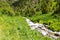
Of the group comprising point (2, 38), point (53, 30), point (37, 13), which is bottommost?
point (37, 13)

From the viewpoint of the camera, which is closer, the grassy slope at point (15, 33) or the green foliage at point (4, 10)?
the grassy slope at point (15, 33)

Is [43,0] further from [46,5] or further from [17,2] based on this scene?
[17,2]

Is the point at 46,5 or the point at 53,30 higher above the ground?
the point at 53,30

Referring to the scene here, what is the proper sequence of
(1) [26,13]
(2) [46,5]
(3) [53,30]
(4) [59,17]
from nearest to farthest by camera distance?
1. (3) [53,30]
2. (4) [59,17]
3. (1) [26,13]
4. (2) [46,5]

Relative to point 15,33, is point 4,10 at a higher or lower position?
lower

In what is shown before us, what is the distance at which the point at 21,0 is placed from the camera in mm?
45188

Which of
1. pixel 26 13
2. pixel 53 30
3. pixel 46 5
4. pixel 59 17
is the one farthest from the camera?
pixel 46 5

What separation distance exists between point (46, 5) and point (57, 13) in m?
9.23

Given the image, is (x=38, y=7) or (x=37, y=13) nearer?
(x=37, y=13)

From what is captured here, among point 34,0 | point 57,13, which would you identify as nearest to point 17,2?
point 34,0

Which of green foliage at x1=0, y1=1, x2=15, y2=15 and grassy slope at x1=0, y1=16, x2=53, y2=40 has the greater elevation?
grassy slope at x1=0, y1=16, x2=53, y2=40

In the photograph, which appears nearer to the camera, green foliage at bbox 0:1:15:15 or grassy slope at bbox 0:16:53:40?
grassy slope at bbox 0:16:53:40

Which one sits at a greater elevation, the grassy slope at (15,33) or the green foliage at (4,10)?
the grassy slope at (15,33)

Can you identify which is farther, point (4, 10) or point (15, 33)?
point (4, 10)
